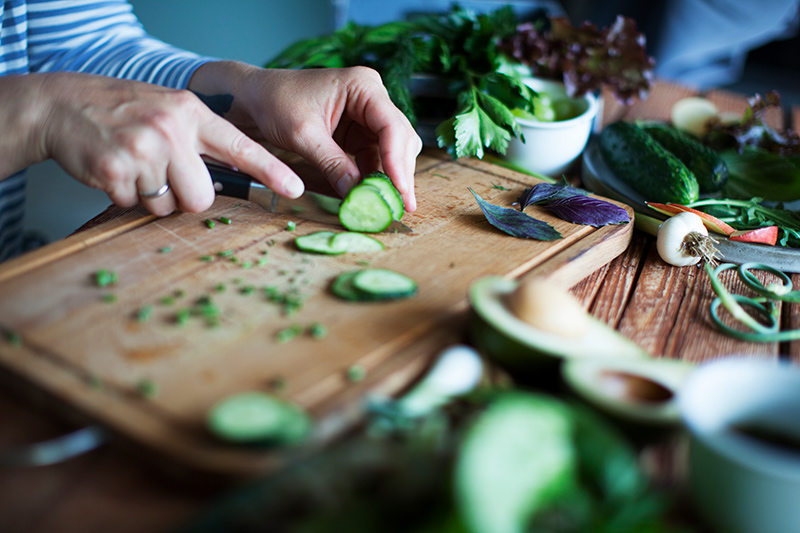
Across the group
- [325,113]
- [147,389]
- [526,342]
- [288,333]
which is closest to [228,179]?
[325,113]

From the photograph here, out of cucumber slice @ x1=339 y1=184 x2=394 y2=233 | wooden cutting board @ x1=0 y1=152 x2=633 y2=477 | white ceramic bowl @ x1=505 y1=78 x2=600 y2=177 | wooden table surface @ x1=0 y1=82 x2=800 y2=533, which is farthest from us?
white ceramic bowl @ x1=505 y1=78 x2=600 y2=177

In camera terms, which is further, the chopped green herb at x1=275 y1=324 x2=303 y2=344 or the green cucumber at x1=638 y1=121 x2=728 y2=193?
the green cucumber at x1=638 y1=121 x2=728 y2=193

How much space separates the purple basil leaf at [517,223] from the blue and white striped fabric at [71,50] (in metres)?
1.21

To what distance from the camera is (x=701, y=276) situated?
168cm

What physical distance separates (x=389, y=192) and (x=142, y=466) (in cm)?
98

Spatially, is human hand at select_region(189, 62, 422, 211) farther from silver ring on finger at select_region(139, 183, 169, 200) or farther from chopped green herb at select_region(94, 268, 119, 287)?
chopped green herb at select_region(94, 268, 119, 287)

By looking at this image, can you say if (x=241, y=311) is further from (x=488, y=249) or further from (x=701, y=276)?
(x=701, y=276)

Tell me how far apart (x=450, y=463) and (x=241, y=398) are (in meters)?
0.40

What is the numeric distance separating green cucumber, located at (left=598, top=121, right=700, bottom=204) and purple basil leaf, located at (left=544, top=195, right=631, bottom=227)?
22 cm

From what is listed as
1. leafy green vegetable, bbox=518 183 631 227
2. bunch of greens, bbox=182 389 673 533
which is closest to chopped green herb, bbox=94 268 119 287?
bunch of greens, bbox=182 389 673 533

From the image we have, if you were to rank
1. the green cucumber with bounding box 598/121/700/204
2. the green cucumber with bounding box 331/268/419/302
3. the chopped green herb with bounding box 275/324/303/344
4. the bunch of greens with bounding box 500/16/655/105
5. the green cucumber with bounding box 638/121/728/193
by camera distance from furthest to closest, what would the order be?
the bunch of greens with bounding box 500/16/655/105, the green cucumber with bounding box 638/121/728/193, the green cucumber with bounding box 598/121/700/204, the green cucumber with bounding box 331/268/419/302, the chopped green herb with bounding box 275/324/303/344

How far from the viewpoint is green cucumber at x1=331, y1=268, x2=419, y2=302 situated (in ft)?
4.32

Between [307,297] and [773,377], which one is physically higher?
[773,377]

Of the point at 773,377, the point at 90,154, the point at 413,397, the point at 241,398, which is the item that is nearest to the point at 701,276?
the point at 773,377
